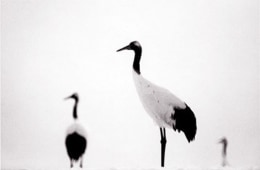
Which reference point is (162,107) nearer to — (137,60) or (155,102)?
(155,102)

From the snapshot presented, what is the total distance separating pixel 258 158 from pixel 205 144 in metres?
0.52

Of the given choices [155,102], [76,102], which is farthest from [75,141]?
[155,102]

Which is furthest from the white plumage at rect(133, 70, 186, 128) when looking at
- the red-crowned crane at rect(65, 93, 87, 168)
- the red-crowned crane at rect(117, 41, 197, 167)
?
the red-crowned crane at rect(65, 93, 87, 168)

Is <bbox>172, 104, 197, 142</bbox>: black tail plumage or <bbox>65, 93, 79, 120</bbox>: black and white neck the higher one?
<bbox>65, 93, 79, 120</bbox>: black and white neck

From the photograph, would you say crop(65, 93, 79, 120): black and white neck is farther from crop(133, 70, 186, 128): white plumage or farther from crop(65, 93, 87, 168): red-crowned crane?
crop(133, 70, 186, 128): white plumage

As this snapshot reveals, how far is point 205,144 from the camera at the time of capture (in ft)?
14.1

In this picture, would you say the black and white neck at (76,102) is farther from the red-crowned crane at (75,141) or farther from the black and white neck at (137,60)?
the black and white neck at (137,60)

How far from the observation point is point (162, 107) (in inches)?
138

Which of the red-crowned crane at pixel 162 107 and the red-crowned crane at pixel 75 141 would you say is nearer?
the red-crowned crane at pixel 162 107

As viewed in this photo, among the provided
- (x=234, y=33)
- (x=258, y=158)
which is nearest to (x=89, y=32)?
(x=234, y=33)

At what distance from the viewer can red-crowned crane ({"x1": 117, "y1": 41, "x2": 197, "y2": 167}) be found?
348 cm

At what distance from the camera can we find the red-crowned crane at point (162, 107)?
348cm

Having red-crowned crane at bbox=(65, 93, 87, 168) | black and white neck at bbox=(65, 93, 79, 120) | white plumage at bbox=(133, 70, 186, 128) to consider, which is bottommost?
red-crowned crane at bbox=(65, 93, 87, 168)

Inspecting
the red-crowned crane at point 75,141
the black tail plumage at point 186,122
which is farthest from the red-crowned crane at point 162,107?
the red-crowned crane at point 75,141
